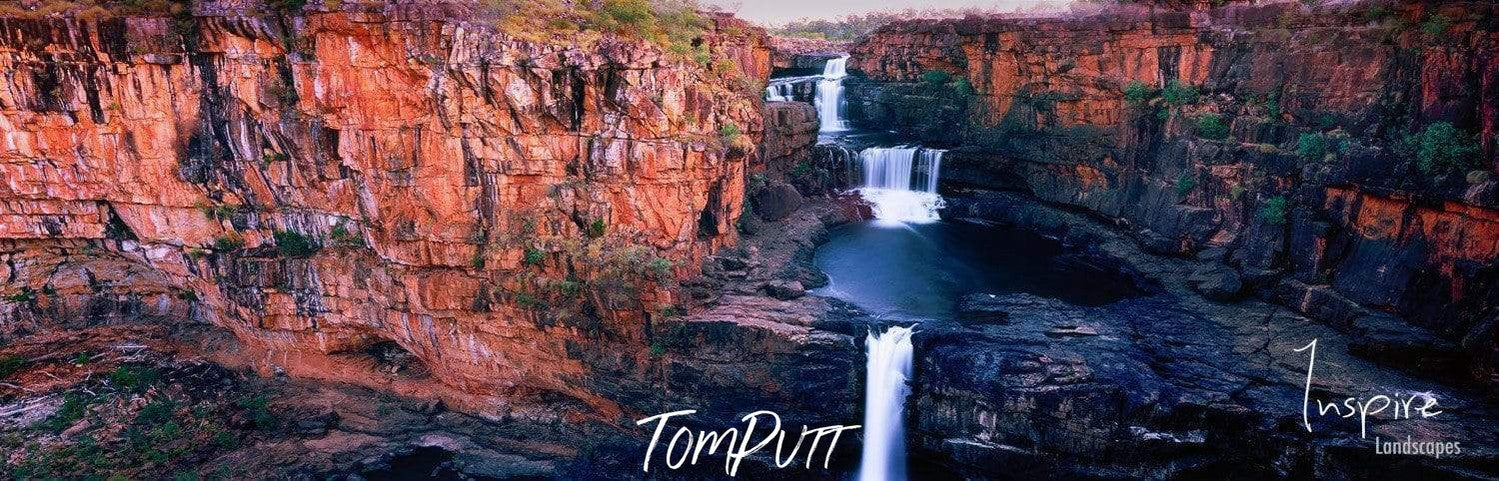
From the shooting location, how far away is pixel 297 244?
77.6 feet

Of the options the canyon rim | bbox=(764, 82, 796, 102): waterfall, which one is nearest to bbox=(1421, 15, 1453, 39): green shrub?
the canyon rim

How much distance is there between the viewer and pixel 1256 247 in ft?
81.3

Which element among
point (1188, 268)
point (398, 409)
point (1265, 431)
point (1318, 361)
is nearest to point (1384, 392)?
point (1318, 361)

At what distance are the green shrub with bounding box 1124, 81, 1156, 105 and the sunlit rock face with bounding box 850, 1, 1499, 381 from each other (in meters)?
0.07

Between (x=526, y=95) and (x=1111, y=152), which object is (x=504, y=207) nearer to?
(x=526, y=95)

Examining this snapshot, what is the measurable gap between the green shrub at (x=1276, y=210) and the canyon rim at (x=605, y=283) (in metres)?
0.20

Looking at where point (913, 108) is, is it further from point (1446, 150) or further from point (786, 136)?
point (1446, 150)

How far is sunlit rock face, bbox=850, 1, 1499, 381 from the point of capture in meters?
19.7

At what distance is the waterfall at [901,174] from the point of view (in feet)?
115

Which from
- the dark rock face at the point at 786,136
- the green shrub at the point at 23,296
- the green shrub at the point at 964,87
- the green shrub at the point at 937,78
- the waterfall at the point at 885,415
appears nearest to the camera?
the waterfall at the point at 885,415

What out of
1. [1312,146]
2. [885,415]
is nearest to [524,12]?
[885,415]

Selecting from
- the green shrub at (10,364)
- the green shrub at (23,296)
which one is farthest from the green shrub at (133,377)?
the green shrub at (23,296)

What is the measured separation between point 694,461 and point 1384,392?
49.8ft

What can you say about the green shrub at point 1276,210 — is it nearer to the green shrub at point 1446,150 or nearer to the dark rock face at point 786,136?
the green shrub at point 1446,150
